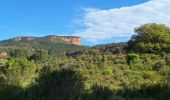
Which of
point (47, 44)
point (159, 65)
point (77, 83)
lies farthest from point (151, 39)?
point (47, 44)

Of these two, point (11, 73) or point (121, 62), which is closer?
point (11, 73)

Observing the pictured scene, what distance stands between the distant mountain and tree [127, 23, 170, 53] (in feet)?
275

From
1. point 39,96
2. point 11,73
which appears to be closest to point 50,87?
point 39,96

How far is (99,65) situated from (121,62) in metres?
3.40

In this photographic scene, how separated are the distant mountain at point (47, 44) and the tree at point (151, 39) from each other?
8381 cm

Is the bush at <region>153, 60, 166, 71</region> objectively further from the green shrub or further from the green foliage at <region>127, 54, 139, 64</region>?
the green shrub

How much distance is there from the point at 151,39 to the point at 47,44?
10595cm

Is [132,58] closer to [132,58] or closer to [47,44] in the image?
[132,58]

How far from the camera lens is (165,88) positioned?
60.2ft

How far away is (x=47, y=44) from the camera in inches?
6476

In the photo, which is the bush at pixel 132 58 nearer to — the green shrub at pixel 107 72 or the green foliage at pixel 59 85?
the green shrub at pixel 107 72

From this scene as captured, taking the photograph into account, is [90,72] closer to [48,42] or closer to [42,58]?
[42,58]

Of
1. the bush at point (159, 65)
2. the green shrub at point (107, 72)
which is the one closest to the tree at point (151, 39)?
the bush at point (159, 65)

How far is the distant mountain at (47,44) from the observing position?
501 feet
